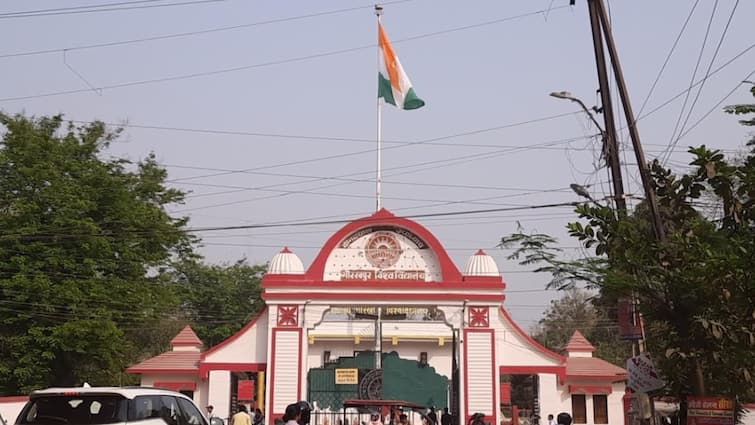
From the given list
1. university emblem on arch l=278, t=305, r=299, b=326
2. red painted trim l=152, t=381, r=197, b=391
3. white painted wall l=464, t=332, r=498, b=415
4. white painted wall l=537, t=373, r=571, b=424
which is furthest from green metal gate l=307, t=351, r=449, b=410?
red painted trim l=152, t=381, r=197, b=391

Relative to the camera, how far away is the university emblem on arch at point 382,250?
31.0 meters

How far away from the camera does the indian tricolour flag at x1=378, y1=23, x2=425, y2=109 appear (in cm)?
3109

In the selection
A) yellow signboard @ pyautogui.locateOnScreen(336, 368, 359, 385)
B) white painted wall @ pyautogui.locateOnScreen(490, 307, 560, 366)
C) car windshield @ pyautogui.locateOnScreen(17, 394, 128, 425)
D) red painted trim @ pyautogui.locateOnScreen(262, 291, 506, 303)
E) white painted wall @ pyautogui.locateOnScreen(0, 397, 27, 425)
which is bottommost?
white painted wall @ pyautogui.locateOnScreen(0, 397, 27, 425)

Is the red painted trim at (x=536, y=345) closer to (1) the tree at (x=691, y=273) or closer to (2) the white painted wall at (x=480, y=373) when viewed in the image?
(2) the white painted wall at (x=480, y=373)

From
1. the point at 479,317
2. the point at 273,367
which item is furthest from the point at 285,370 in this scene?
the point at 479,317

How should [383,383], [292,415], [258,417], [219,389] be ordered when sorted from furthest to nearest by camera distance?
[219,389]
[258,417]
[383,383]
[292,415]

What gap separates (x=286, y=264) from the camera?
104ft

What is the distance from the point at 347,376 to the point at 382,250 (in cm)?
441

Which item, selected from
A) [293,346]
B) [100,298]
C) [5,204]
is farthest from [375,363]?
[5,204]

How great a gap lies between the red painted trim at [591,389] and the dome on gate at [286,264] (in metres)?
10.2

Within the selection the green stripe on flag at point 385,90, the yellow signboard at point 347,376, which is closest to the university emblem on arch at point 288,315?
the yellow signboard at point 347,376

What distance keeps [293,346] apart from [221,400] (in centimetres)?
356

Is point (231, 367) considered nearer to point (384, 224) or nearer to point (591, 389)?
point (384, 224)

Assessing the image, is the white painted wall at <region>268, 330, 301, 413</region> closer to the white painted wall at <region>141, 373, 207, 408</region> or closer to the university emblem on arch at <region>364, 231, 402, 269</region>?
the university emblem on arch at <region>364, 231, 402, 269</region>
